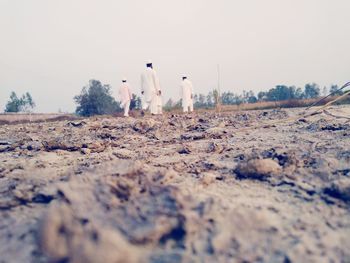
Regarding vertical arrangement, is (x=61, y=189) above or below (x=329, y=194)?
above

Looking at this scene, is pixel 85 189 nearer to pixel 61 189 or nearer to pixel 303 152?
pixel 61 189

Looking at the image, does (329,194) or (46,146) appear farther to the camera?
(46,146)

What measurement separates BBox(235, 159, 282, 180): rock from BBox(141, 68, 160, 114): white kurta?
287 inches

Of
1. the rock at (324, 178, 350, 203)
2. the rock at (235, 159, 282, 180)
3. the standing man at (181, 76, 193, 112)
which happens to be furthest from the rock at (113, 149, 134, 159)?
the standing man at (181, 76, 193, 112)

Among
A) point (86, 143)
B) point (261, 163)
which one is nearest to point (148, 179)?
point (261, 163)

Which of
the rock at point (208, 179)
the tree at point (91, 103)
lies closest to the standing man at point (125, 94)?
the rock at point (208, 179)

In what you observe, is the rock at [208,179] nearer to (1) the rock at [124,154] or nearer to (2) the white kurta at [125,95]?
(1) the rock at [124,154]

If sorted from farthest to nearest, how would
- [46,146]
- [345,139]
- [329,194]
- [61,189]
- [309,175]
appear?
[46,146], [345,139], [309,175], [329,194], [61,189]

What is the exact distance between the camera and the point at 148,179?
194 cm

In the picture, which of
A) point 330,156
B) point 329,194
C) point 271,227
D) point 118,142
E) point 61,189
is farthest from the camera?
point 118,142

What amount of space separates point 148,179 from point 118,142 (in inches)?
97.3

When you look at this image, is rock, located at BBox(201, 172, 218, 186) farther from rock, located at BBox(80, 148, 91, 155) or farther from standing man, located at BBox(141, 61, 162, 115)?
standing man, located at BBox(141, 61, 162, 115)

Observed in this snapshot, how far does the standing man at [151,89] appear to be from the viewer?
9.22m

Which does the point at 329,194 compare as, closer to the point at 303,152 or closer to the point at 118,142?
the point at 303,152
